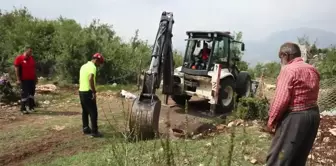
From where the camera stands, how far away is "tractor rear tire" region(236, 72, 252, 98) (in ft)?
39.5

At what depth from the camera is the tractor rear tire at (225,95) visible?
11.0 m

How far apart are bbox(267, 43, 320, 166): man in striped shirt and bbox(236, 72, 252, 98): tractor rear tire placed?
7.73 m

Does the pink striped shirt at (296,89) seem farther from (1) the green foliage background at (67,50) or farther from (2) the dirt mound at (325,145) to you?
(1) the green foliage background at (67,50)

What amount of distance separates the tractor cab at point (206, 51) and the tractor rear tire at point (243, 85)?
29.4 inches

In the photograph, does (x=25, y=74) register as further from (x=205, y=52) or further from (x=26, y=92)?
(x=205, y=52)

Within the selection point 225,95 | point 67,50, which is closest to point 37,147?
point 225,95

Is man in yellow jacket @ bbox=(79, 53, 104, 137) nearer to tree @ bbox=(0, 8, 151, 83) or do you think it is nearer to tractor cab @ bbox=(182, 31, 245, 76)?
tractor cab @ bbox=(182, 31, 245, 76)

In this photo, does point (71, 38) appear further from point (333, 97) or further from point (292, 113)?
point (292, 113)

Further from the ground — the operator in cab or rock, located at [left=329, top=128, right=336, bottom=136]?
the operator in cab

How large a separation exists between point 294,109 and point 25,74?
25.5ft

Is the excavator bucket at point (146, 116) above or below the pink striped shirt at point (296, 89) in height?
below

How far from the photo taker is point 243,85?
12070 millimetres

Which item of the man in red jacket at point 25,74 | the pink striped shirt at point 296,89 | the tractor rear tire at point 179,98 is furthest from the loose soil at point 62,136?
the pink striped shirt at point 296,89

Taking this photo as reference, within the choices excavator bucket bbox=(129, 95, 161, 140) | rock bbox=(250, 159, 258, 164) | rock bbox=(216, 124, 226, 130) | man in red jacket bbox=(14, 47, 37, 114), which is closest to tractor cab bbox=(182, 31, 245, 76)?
rock bbox=(216, 124, 226, 130)
